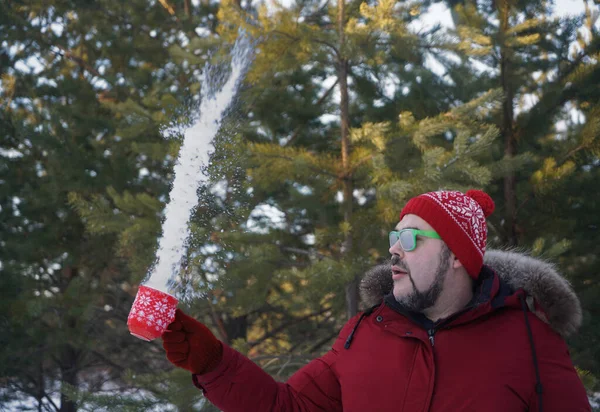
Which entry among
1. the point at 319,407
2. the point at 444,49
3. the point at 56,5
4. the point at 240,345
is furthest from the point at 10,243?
the point at 319,407

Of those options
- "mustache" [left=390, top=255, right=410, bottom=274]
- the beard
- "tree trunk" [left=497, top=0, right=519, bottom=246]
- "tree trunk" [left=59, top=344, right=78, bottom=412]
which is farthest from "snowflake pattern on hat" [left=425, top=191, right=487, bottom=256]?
"tree trunk" [left=59, top=344, right=78, bottom=412]

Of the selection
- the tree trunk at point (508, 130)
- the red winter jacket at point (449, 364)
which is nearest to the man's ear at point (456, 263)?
the red winter jacket at point (449, 364)

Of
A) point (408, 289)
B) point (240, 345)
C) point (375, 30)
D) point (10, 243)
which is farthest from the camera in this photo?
point (10, 243)

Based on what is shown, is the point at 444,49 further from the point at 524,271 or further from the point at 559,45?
the point at 524,271

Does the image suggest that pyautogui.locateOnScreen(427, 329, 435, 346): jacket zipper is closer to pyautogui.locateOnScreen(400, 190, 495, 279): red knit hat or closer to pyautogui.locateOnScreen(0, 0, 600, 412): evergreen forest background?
pyautogui.locateOnScreen(400, 190, 495, 279): red knit hat

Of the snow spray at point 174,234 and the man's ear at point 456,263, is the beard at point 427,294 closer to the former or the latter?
the man's ear at point 456,263

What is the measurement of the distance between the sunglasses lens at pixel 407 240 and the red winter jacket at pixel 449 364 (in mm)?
207

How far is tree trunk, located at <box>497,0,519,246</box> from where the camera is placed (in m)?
6.48

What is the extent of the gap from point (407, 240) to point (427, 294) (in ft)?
0.67

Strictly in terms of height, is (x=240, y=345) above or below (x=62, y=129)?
below

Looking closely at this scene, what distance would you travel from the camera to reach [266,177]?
17.3ft

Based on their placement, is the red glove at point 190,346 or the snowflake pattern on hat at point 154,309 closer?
the snowflake pattern on hat at point 154,309

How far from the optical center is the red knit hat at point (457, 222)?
225 centimetres

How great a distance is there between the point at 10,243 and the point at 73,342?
59.2 inches
